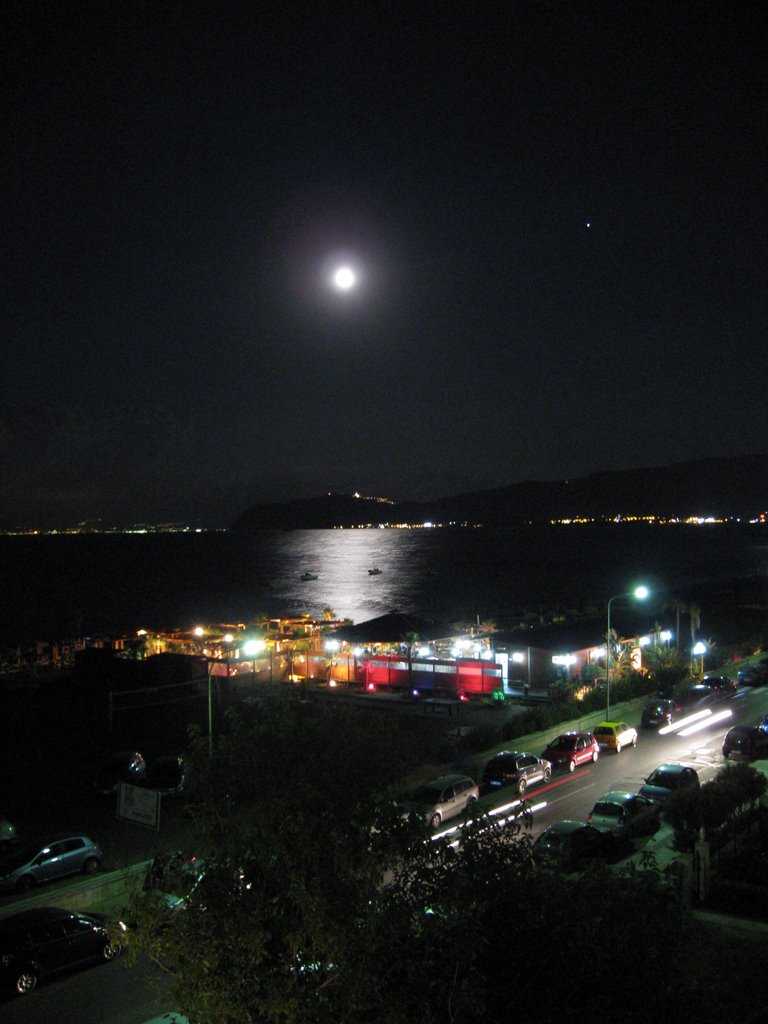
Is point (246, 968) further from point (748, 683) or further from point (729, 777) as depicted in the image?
point (748, 683)

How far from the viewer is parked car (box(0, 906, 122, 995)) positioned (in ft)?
36.1

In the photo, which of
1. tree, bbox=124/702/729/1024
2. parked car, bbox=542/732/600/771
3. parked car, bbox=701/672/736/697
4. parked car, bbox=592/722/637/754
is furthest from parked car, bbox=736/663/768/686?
tree, bbox=124/702/729/1024

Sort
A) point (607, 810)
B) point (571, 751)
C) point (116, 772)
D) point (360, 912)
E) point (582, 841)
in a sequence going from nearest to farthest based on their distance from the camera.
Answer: point (360, 912) → point (582, 841) → point (607, 810) → point (116, 772) → point (571, 751)

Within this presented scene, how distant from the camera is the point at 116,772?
73.8 feet

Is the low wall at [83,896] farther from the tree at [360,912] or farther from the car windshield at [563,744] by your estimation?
the car windshield at [563,744]

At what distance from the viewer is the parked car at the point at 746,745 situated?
2255cm

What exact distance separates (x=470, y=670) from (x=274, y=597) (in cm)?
7611

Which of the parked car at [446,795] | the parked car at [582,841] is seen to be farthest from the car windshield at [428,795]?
the parked car at [582,841]

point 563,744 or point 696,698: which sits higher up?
point 563,744

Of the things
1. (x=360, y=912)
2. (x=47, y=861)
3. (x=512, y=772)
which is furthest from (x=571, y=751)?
(x=360, y=912)

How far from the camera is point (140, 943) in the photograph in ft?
19.4

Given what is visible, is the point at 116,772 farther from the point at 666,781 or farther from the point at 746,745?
the point at 746,745

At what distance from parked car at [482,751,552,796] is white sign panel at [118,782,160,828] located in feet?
26.5

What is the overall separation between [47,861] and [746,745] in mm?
17463
